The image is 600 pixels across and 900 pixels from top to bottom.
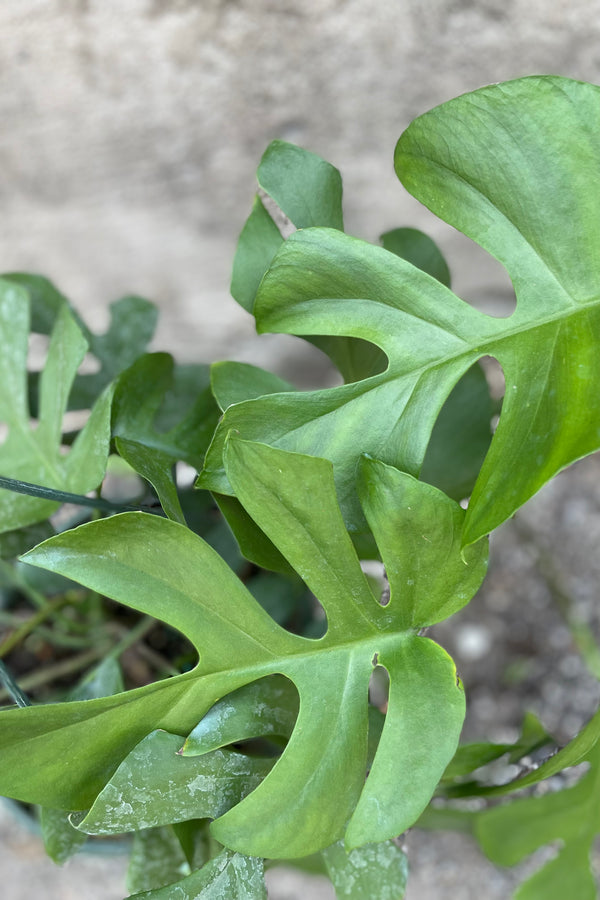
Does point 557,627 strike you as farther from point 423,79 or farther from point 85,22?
point 85,22

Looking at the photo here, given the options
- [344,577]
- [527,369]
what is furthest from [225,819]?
[527,369]

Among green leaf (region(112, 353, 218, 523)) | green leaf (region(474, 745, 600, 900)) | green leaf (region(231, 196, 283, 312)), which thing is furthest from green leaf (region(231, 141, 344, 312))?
green leaf (region(474, 745, 600, 900))

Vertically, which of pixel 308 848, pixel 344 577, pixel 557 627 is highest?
pixel 344 577

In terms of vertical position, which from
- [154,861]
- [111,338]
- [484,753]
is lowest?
[154,861]

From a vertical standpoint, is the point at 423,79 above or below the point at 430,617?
above

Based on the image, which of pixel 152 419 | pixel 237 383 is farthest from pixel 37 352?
pixel 237 383

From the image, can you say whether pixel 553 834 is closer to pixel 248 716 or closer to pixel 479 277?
pixel 248 716

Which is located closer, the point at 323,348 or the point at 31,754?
the point at 31,754

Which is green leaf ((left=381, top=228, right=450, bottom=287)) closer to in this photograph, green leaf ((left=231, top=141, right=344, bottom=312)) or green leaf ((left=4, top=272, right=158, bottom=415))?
green leaf ((left=231, top=141, right=344, bottom=312))
